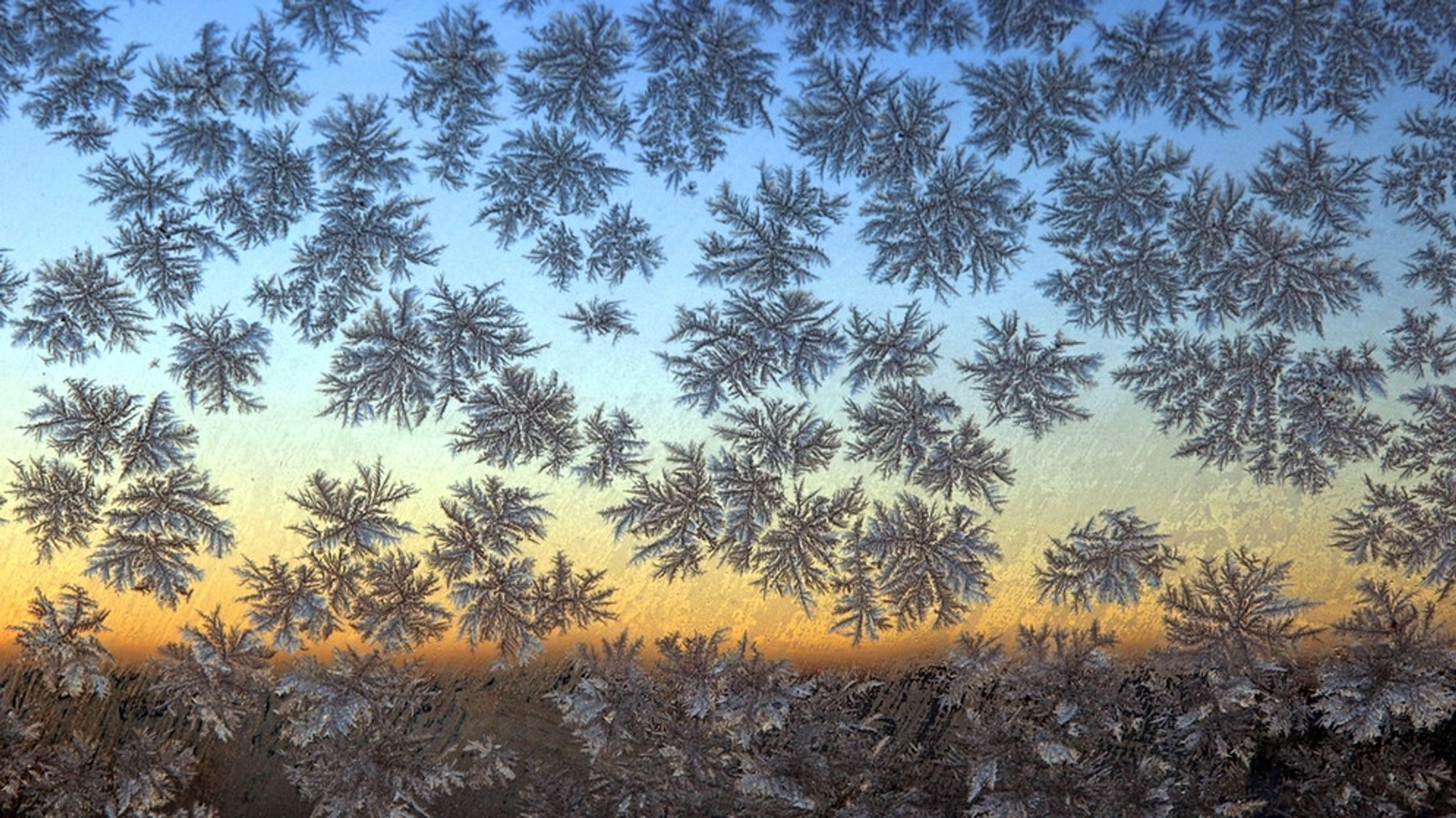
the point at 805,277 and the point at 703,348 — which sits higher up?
the point at 805,277

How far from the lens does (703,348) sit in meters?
2.59

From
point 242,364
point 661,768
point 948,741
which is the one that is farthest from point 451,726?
point 948,741

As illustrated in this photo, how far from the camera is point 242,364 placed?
102 inches

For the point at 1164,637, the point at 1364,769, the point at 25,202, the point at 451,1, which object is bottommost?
the point at 1364,769

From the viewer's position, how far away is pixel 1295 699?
7.97 ft

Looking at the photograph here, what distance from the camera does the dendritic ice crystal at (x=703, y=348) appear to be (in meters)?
2.55

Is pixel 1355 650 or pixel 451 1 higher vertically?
pixel 451 1

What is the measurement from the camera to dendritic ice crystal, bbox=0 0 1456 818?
255cm

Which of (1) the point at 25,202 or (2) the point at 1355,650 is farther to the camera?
(1) the point at 25,202

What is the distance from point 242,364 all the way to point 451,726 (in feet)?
3.69

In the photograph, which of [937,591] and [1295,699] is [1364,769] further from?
[937,591]

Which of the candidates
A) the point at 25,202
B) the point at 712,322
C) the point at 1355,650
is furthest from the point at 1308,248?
the point at 25,202

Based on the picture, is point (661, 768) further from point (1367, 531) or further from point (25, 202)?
point (25, 202)

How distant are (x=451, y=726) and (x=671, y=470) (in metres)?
0.89
